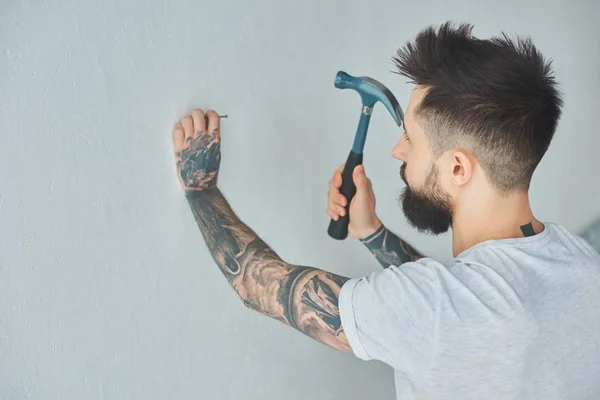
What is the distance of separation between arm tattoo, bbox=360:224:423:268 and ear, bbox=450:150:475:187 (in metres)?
0.31

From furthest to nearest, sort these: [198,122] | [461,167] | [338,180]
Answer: [338,180], [198,122], [461,167]

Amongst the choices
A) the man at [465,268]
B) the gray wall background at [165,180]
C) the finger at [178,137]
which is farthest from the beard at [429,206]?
the finger at [178,137]

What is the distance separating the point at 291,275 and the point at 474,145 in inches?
13.5

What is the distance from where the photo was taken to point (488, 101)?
3.36ft

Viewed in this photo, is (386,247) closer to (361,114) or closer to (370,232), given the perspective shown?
(370,232)

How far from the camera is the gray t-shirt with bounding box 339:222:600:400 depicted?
3.14 feet

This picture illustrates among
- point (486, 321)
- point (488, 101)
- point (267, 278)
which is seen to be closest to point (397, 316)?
point (486, 321)

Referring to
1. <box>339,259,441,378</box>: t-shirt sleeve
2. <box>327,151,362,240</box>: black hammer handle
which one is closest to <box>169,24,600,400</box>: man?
<box>339,259,441,378</box>: t-shirt sleeve

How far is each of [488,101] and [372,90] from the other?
9.9 inches

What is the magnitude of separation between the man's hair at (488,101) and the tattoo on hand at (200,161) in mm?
361

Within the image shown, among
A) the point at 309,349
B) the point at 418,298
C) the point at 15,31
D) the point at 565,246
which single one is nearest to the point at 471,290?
the point at 418,298

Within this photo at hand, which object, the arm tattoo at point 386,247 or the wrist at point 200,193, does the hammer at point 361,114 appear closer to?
the arm tattoo at point 386,247

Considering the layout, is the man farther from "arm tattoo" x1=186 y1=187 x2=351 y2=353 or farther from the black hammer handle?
the black hammer handle

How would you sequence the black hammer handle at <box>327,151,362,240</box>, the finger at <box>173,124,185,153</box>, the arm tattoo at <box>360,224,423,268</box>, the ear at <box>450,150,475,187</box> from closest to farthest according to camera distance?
the ear at <box>450,150,475,187</box>
the finger at <box>173,124,185,153</box>
the black hammer handle at <box>327,151,362,240</box>
the arm tattoo at <box>360,224,423,268</box>
